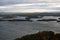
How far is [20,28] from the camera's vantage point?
3.97ft

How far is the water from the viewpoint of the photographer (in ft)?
3.79

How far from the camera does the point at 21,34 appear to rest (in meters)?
1.21

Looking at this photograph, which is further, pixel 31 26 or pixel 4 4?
pixel 31 26

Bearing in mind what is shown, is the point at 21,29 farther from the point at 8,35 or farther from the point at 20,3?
the point at 20,3

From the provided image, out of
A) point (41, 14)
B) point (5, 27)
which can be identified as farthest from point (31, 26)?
point (41, 14)

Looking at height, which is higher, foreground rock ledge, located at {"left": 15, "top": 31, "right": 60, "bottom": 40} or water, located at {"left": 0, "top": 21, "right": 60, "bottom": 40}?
water, located at {"left": 0, "top": 21, "right": 60, "bottom": 40}

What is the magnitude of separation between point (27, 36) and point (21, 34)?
0.06 m

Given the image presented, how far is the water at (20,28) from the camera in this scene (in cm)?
116

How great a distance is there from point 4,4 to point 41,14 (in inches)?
9.3

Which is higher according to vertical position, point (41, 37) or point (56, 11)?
point (56, 11)

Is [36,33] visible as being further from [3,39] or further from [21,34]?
[3,39]

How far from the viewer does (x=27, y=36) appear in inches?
47.9

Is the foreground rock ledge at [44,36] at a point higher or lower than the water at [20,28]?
lower

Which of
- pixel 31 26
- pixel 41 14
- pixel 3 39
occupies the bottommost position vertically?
pixel 3 39
